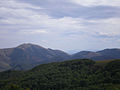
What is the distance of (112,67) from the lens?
4486 inches

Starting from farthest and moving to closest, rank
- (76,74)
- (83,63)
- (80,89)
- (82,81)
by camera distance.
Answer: (83,63), (76,74), (82,81), (80,89)

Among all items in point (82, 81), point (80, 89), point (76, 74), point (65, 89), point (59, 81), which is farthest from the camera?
point (76, 74)

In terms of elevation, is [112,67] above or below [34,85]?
above

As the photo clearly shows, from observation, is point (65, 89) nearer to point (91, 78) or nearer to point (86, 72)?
point (91, 78)

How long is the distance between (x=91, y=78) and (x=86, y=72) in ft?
58.4

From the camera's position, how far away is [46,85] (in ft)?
351

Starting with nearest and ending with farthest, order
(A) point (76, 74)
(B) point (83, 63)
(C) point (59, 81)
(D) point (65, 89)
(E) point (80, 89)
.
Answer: (E) point (80, 89) < (D) point (65, 89) < (C) point (59, 81) < (A) point (76, 74) < (B) point (83, 63)

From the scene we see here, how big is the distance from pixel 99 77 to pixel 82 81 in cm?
1268

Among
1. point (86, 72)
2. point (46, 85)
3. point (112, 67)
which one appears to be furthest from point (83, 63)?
point (46, 85)

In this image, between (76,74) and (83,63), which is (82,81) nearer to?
(76,74)

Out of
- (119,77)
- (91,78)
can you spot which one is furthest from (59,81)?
(119,77)

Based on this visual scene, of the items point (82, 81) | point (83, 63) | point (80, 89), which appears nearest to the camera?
point (80, 89)

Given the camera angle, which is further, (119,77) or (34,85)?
(34,85)

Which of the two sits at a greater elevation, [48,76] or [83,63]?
[83,63]
